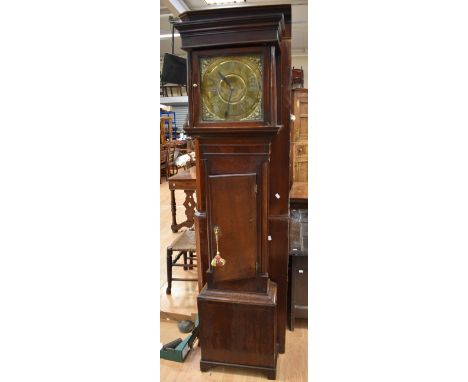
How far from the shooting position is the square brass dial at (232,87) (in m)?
1.57

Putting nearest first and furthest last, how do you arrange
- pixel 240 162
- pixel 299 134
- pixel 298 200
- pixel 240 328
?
pixel 240 162 < pixel 240 328 < pixel 298 200 < pixel 299 134

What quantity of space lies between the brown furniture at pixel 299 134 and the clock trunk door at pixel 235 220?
2.28 metres

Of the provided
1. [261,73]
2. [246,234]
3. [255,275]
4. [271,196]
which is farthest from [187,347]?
[261,73]

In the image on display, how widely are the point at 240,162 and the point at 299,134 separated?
8.17 feet

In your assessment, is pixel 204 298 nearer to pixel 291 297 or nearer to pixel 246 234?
pixel 246 234

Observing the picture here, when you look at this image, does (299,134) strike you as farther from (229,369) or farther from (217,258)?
(229,369)

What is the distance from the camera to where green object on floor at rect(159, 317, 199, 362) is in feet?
6.48

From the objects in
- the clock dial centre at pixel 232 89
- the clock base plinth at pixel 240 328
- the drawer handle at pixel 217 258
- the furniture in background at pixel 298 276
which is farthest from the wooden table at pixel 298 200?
the clock dial centre at pixel 232 89

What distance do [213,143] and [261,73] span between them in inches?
15.5

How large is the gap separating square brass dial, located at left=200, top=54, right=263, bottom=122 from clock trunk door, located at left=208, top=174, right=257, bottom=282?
30 cm

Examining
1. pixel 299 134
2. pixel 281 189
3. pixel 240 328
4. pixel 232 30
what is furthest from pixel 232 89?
pixel 299 134

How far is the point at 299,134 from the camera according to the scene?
3.99m

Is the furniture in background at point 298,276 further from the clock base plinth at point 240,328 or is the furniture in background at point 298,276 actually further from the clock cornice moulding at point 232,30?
the clock cornice moulding at point 232,30

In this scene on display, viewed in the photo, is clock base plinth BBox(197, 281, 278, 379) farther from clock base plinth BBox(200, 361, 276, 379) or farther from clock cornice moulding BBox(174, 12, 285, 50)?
clock cornice moulding BBox(174, 12, 285, 50)
